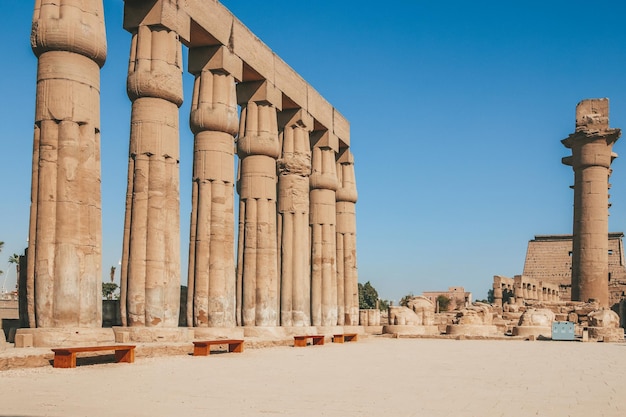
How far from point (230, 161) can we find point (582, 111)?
83.9 feet

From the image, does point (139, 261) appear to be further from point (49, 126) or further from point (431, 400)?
point (431, 400)

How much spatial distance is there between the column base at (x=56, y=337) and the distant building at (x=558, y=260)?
221 feet

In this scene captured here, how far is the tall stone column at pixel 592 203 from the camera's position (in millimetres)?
38594

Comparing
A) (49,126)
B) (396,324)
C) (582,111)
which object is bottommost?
(396,324)

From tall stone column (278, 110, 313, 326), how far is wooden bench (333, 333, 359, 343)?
1.32 m

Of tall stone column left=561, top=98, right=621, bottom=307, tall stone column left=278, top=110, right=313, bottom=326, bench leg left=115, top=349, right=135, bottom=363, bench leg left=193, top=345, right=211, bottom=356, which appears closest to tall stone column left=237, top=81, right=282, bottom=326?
tall stone column left=278, top=110, right=313, bottom=326

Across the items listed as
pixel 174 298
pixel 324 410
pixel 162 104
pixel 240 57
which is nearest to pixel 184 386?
pixel 324 410

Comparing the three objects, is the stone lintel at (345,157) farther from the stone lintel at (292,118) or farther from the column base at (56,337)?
the column base at (56,337)

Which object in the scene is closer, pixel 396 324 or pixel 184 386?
pixel 184 386

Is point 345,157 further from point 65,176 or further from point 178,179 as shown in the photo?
point 65,176

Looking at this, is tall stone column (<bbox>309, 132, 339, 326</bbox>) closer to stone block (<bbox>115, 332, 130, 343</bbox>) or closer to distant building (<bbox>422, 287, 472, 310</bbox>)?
stone block (<bbox>115, 332, 130, 343</bbox>)

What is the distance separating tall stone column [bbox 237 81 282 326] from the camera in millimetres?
22562

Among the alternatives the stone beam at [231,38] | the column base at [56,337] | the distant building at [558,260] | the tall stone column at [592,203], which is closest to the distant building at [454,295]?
the distant building at [558,260]

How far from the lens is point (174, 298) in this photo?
17203 millimetres
